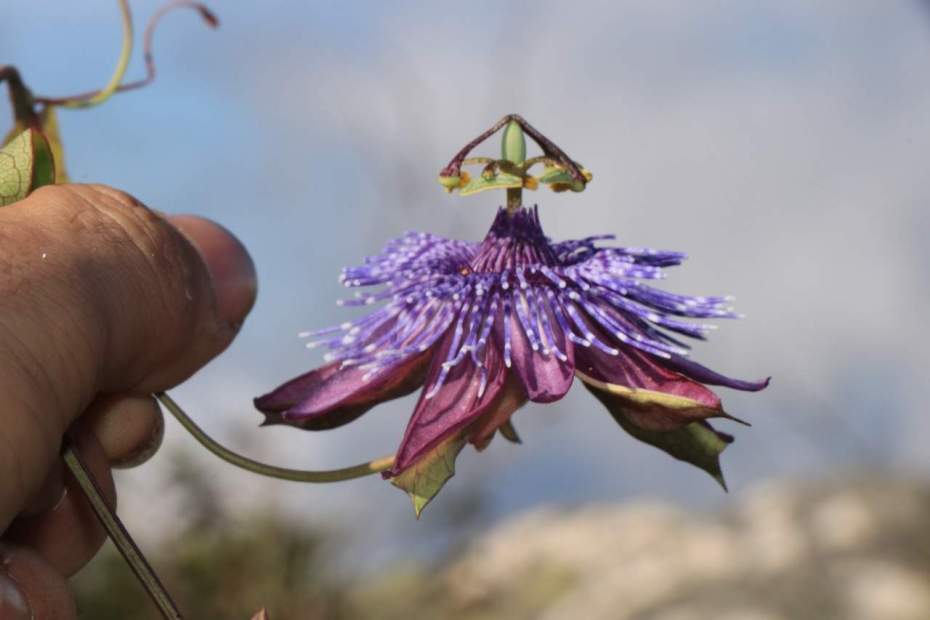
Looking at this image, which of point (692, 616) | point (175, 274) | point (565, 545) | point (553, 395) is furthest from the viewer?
Result: point (565, 545)

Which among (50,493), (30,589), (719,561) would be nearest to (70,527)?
(50,493)

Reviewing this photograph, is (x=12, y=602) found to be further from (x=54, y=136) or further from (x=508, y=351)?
(x=54, y=136)

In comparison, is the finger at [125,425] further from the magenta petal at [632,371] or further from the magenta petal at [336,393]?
the magenta petal at [632,371]

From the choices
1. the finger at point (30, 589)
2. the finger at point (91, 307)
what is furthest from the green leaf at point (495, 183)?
the finger at point (30, 589)

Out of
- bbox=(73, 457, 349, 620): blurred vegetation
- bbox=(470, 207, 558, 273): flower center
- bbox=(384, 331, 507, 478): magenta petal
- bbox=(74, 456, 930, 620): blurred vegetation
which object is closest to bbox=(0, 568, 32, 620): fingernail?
bbox=(384, 331, 507, 478): magenta petal

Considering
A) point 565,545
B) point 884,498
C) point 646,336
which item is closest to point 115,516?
point 646,336

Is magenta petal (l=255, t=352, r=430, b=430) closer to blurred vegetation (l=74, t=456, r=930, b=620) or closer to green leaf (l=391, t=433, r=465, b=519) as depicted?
green leaf (l=391, t=433, r=465, b=519)

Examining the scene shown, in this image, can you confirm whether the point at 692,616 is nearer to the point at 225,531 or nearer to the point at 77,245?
the point at 225,531
